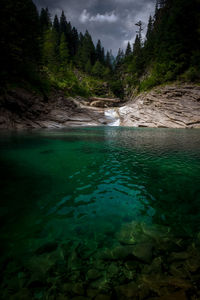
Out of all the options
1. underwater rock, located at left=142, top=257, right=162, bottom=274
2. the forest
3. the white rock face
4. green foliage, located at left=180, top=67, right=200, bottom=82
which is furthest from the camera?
the white rock face

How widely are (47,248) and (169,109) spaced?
3794 cm

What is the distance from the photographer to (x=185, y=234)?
11.8ft

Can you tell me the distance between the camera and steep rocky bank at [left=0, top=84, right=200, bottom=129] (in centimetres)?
2714

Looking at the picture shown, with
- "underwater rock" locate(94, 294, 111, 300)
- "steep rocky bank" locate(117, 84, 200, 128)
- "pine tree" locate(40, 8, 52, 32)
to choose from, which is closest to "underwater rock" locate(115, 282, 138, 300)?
"underwater rock" locate(94, 294, 111, 300)

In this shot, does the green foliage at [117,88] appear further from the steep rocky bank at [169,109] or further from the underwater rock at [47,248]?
the underwater rock at [47,248]

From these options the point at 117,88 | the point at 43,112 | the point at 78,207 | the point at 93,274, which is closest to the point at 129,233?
the point at 93,274

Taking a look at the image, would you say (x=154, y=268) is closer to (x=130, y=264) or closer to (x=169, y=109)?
(x=130, y=264)

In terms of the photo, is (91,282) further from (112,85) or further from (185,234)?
(112,85)

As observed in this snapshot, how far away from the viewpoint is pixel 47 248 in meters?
3.17

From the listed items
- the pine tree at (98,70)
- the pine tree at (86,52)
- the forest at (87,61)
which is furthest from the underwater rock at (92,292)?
the pine tree at (86,52)

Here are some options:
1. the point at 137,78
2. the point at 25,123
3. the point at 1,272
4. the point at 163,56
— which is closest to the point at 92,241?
the point at 1,272

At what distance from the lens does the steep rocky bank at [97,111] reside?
27.1 m

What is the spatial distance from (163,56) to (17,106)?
4262cm

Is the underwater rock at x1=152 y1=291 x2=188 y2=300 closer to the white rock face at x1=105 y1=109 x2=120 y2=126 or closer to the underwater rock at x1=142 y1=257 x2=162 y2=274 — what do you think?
the underwater rock at x1=142 y1=257 x2=162 y2=274
